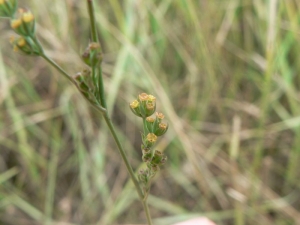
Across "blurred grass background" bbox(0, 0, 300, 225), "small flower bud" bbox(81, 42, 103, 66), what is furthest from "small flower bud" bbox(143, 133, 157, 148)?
"blurred grass background" bbox(0, 0, 300, 225)

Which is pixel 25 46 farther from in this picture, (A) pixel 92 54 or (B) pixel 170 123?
(B) pixel 170 123

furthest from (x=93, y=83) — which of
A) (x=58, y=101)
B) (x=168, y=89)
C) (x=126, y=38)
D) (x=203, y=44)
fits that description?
(x=58, y=101)

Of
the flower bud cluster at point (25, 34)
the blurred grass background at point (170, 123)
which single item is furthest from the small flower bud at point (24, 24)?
the blurred grass background at point (170, 123)

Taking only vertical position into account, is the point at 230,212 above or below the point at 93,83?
below

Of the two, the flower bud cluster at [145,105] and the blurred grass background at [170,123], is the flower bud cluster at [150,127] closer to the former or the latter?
the flower bud cluster at [145,105]

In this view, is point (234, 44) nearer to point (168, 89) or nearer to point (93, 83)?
point (168, 89)

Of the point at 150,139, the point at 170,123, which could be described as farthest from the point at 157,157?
the point at 170,123

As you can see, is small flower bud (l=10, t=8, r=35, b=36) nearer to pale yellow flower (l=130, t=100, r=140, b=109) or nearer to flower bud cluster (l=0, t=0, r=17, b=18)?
flower bud cluster (l=0, t=0, r=17, b=18)
